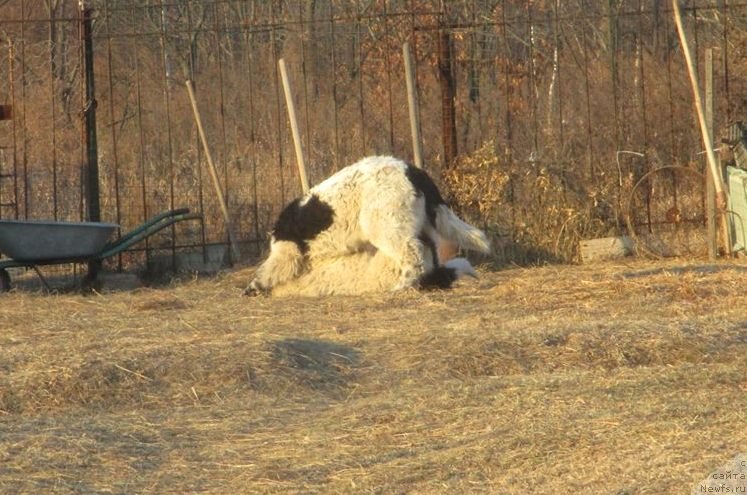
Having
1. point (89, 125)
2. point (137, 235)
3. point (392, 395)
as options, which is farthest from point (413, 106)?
point (392, 395)

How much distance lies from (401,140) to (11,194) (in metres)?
5.01

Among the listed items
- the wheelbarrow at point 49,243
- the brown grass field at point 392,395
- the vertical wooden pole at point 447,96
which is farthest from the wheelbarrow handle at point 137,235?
the vertical wooden pole at point 447,96

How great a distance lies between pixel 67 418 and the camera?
20.9ft

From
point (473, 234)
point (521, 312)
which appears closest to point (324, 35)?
point (473, 234)

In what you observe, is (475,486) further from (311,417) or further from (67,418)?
(67,418)

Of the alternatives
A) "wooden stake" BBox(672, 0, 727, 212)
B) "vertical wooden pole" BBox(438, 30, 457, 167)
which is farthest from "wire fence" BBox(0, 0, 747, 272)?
"wooden stake" BBox(672, 0, 727, 212)

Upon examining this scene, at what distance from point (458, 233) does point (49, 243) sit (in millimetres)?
3771

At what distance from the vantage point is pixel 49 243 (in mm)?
11805

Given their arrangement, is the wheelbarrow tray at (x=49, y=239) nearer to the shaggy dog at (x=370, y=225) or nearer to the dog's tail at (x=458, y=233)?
the shaggy dog at (x=370, y=225)

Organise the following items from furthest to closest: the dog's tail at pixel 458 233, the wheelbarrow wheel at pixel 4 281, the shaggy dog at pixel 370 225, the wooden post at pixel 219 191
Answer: the wooden post at pixel 219 191 → the wheelbarrow wheel at pixel 4 281 → the dog's tail at pixel 458 233 → the shaggy dog at pixel 370 225

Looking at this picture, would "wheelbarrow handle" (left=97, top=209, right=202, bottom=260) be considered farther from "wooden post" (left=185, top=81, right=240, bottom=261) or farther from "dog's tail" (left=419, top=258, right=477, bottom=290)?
"dog's tail" (left=419, top=258, right=477, bottom=290)

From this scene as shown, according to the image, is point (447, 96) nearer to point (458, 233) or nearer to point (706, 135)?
point (458, 233)

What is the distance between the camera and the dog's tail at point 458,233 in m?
10.9

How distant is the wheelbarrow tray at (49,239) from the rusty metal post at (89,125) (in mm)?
1009
